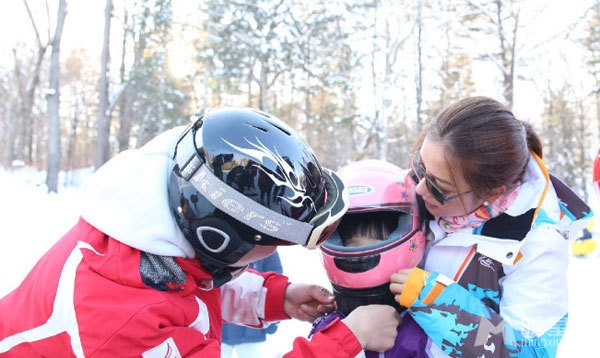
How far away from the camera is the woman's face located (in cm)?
143

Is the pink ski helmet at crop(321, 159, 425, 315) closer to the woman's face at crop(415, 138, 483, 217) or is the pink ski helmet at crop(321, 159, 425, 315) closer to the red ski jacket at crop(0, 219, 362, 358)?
the woman's face at crop(415, 138, 483, 217)

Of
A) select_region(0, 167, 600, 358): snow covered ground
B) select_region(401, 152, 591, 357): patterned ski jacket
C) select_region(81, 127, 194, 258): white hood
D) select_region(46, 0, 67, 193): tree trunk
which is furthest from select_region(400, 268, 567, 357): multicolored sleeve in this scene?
select_region(46, 0, 67, 193): tree trunk

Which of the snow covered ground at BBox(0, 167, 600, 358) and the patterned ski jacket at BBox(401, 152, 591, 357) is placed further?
the snow covered ground at BBox(0, 167, 600, 358)

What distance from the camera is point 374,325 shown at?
131 cm

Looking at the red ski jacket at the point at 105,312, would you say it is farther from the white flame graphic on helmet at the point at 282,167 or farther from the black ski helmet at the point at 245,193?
the white flame graphic on helmet at the point at 282,167

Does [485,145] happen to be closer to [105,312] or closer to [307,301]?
[307,301]

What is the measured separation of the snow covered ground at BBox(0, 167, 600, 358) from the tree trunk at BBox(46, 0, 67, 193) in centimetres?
170

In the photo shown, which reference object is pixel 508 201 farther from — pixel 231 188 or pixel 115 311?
pixel 115 311

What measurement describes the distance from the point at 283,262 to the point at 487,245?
5685 mm

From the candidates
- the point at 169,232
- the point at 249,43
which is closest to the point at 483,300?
the point at 169,232

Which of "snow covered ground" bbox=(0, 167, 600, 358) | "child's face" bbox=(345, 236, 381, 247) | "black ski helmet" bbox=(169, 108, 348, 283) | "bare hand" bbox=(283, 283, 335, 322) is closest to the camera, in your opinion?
"black ski helmet" bbox=(169, 108, 348, 283)

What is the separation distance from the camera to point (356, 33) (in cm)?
1516

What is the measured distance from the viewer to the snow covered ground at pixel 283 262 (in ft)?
13.2

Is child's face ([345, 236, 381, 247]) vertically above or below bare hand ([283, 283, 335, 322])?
above
